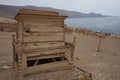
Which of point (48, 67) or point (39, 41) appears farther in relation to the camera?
point (48, 67)

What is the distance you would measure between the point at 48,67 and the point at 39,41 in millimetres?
1146

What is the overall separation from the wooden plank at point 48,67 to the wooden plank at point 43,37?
3.39 feet

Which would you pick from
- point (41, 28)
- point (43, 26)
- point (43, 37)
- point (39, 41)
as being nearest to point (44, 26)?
point (43, 26)

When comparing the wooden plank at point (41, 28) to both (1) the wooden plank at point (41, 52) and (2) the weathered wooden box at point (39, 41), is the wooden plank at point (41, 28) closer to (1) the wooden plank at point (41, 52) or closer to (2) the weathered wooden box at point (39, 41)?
(2) the weathered wooden box at point (39, 41)

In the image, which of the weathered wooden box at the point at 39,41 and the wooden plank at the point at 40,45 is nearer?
the weathered wooden box at the point at 39,41

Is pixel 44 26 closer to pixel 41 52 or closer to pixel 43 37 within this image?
pixel 43 37

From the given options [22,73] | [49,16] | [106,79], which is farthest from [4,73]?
[106,79]

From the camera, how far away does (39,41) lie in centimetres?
622

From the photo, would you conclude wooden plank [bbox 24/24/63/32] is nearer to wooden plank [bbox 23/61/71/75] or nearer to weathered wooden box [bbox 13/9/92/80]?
weathered wooden box [bbox 13/9/92/80]

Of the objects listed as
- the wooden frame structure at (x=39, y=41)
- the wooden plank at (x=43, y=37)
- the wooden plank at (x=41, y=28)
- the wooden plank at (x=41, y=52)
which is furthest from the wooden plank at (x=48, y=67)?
the wooden plank at (x=41, y=28)

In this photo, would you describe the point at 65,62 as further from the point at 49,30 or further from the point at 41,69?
the point at 49,30

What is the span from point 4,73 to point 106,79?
4.62 metres

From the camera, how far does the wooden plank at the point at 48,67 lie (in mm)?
5992

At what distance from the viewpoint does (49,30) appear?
638cm
